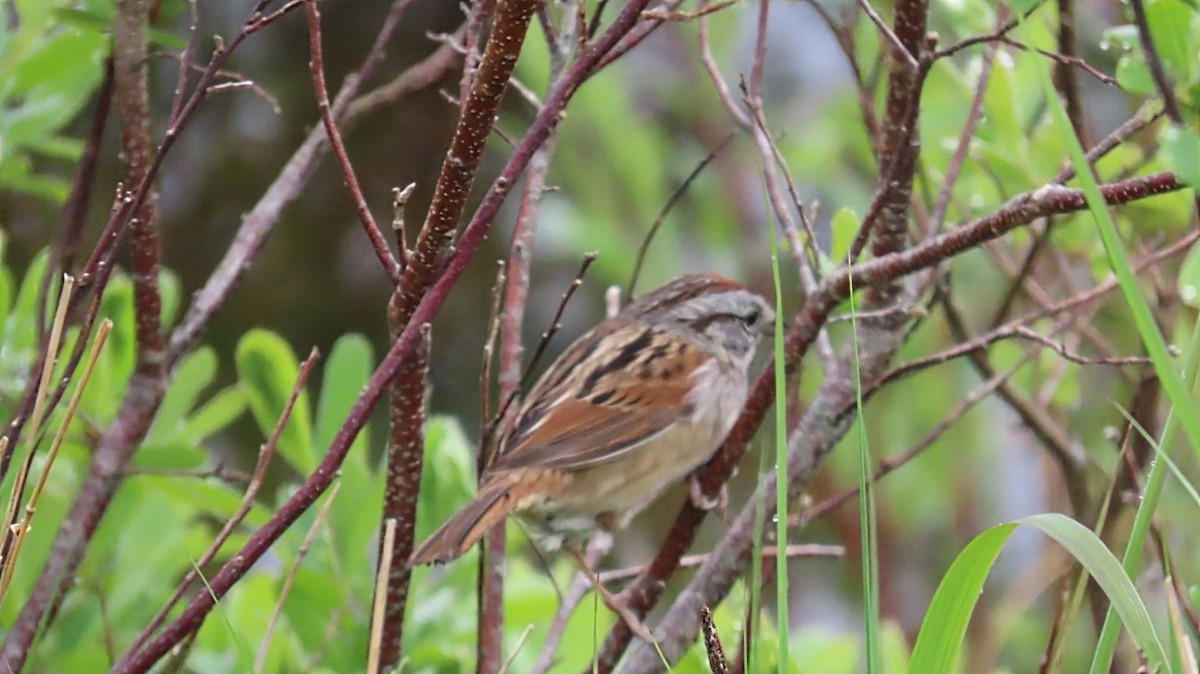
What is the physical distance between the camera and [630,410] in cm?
223

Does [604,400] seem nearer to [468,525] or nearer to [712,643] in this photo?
[468,525]

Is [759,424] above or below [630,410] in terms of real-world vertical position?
above

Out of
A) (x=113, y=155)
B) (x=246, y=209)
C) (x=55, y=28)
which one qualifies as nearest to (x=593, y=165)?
(x=246, y=209)

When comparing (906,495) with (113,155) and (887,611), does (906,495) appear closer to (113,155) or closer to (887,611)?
(887,611)

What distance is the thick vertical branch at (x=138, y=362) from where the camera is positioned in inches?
53.7

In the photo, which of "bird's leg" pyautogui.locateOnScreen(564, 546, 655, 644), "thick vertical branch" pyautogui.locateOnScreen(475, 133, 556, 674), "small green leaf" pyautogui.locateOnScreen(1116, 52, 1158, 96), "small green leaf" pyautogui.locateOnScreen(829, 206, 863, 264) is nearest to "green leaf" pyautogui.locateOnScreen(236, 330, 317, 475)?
"thick vertical branch" pyautogui.locateOnScreen(475, 133, 556, 674)

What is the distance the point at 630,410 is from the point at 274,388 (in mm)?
715

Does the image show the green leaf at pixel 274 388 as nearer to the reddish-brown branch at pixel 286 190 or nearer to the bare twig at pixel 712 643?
the reddish-brown branch at pixel 286 190

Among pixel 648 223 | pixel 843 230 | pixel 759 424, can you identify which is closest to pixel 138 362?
pixel 759 424

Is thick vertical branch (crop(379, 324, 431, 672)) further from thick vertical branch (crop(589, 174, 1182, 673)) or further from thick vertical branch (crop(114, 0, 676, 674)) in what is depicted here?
thick vertical branch (crop(589, 174, 1182, 673))

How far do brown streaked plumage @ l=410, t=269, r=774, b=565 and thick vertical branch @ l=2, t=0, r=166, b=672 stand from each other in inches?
20.3

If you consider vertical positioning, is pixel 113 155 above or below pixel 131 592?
above

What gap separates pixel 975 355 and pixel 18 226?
2.42 metres

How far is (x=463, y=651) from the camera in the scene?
174 centimetres
